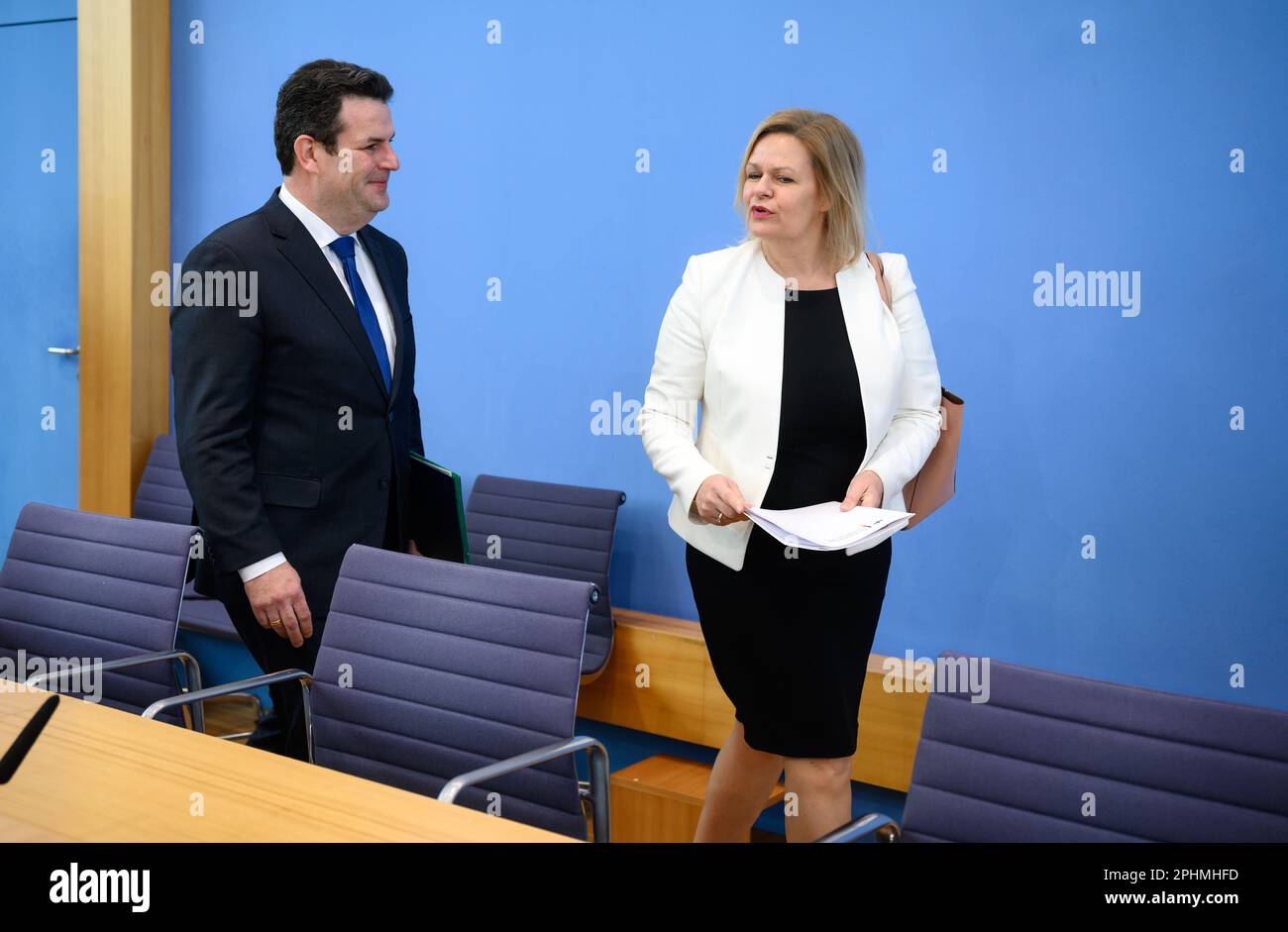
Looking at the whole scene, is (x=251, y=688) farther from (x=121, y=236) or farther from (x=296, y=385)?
(x=121, y=236)

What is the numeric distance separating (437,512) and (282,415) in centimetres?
39

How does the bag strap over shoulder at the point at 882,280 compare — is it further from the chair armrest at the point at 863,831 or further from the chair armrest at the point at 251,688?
the chair armrest at the point at 251,688

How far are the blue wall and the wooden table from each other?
Result: 2.25 m

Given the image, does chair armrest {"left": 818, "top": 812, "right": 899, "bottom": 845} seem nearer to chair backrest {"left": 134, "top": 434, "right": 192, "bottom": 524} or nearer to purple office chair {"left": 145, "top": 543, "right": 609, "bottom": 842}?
purple office chair {"left": 145, "top": 543, "right": 609, "bottom": 842}

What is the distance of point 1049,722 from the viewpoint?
5.41ft

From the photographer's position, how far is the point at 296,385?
238 centimetres

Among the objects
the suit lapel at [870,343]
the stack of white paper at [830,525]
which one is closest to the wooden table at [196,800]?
the stack of white paper at [830,525]

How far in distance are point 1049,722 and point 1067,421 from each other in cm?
175

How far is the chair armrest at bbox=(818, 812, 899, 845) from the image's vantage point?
1.54m

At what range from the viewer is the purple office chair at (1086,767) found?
59.6 inches

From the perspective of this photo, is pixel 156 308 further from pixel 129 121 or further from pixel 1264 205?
pixel 1264 205

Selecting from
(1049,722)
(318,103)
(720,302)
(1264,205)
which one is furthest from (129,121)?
(1049,722)

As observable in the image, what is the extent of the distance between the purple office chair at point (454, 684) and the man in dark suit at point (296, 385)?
0.21 m
